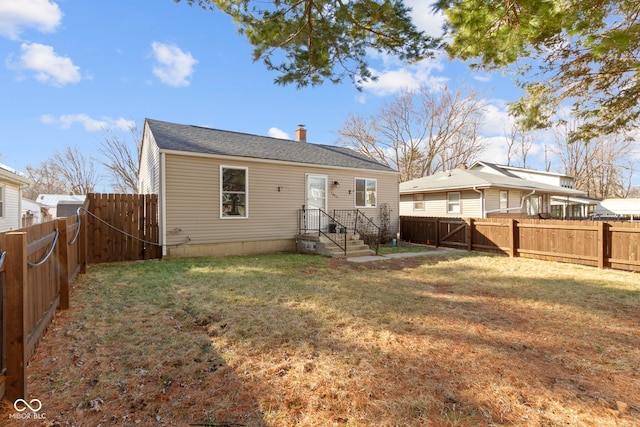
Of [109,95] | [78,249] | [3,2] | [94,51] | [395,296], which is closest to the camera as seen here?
[395,296]

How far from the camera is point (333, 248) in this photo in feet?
32.4

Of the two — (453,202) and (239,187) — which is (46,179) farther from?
(453,202)

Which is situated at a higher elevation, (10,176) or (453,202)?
(10,176)

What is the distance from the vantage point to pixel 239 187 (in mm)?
9969

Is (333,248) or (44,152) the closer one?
(333,248)

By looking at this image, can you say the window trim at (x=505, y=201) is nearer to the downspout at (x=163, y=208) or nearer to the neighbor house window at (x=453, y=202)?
the neighbor house window at (x=453, y=202)

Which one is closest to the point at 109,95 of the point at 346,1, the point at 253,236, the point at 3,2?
the point at 3,2

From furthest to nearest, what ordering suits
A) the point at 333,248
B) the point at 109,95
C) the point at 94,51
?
the point at 109,95 < the point at 94,51 < the point at 333,248

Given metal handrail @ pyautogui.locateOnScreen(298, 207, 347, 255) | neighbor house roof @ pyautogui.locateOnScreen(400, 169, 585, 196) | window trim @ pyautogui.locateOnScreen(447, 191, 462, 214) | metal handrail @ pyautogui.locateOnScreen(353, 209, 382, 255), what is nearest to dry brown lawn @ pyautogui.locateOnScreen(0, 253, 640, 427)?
metal handrail @ pyautogui.locateOnScreen(298, 207, 347, 255)

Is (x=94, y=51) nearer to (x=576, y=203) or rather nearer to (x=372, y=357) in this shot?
(x=372, y=357)

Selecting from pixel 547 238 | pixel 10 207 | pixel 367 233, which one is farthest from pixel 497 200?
pixel 10 207

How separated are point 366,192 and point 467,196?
6.83 m

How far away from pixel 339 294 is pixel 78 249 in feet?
17.5

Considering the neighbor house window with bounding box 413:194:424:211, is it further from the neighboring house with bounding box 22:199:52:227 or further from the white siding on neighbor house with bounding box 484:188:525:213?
the neighboring house with bounding box 22:199:52:227
